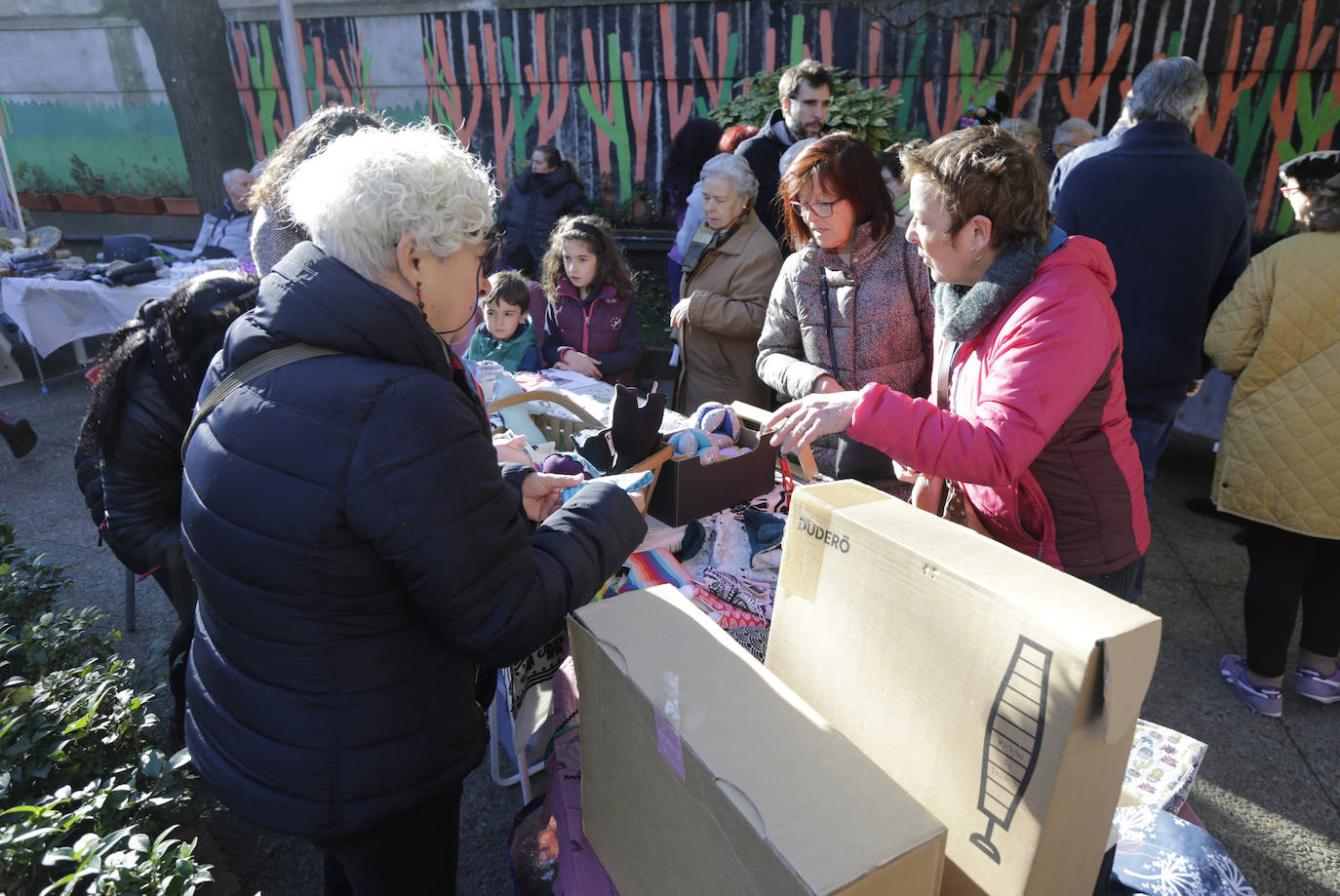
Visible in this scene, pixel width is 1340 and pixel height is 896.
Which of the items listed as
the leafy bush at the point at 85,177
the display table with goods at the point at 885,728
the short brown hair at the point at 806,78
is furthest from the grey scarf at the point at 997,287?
the leafy bush at the point at 85,177

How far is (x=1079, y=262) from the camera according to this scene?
5.09 ft

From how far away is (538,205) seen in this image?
19.4 ft

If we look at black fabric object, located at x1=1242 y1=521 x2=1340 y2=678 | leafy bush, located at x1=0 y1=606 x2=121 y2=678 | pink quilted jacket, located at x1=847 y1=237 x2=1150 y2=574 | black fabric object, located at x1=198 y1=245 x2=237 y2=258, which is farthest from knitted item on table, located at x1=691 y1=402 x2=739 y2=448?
black fabric object, located at x1=198 y1=245 x2=237 y2=258

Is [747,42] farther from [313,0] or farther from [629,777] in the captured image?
[629,777]

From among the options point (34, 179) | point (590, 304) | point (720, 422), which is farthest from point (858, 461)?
point (34, 179)

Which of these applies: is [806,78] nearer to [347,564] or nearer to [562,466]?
[562,466]

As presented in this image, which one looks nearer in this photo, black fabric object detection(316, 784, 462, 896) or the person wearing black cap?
black fabric object detection(316, 784, 462, 896)

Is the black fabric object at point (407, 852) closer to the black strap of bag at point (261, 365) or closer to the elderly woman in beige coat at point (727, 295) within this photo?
the black strap of bag at point (261, 365)

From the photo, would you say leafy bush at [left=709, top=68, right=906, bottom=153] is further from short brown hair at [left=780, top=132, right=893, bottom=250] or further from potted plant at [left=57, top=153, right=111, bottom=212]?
potted plant at [left=57, top=153, right=111, bottom=212]

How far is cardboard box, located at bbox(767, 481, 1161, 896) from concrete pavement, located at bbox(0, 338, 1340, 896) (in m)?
1.54

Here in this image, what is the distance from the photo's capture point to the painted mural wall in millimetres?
6691

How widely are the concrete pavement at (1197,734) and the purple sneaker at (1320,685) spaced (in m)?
0.06

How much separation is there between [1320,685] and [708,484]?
2389mm

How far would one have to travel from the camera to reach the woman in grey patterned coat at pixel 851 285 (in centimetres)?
237
